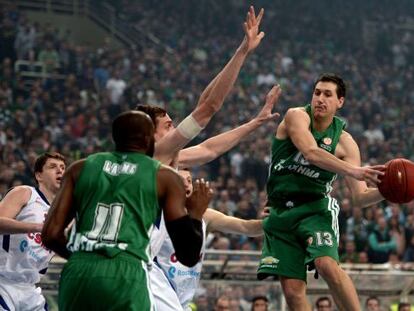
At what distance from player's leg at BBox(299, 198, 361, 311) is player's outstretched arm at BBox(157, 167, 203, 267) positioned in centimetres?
245

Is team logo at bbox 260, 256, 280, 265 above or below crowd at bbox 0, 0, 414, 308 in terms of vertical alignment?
below

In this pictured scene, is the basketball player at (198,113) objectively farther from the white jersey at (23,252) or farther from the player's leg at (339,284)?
the white jersey at (23,252)

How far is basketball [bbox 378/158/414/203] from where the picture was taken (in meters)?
7.11

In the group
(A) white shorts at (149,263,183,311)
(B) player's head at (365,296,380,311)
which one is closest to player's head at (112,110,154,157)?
(A) white shorts at (149,263,183,311)

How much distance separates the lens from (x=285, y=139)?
7738mm

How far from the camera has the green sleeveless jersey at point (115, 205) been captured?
501cm

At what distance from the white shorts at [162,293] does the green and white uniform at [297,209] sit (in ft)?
3.08

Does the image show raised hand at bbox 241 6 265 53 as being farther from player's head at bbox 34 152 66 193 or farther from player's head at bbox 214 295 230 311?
player's head at bbox 214 295 230 311

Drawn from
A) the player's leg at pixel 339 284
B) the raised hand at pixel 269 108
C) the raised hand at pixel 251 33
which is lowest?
the player's leg at pixel 339 284

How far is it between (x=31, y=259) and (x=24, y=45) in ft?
52.5

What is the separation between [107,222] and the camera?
5.02 m

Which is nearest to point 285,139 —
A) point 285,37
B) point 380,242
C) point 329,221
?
point 329,221

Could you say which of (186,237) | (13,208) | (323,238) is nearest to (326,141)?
(323,238)

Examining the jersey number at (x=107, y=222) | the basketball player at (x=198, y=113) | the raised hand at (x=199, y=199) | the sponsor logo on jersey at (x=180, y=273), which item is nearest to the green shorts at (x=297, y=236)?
the sponsor logo on jersey at (x=180, y=273)
